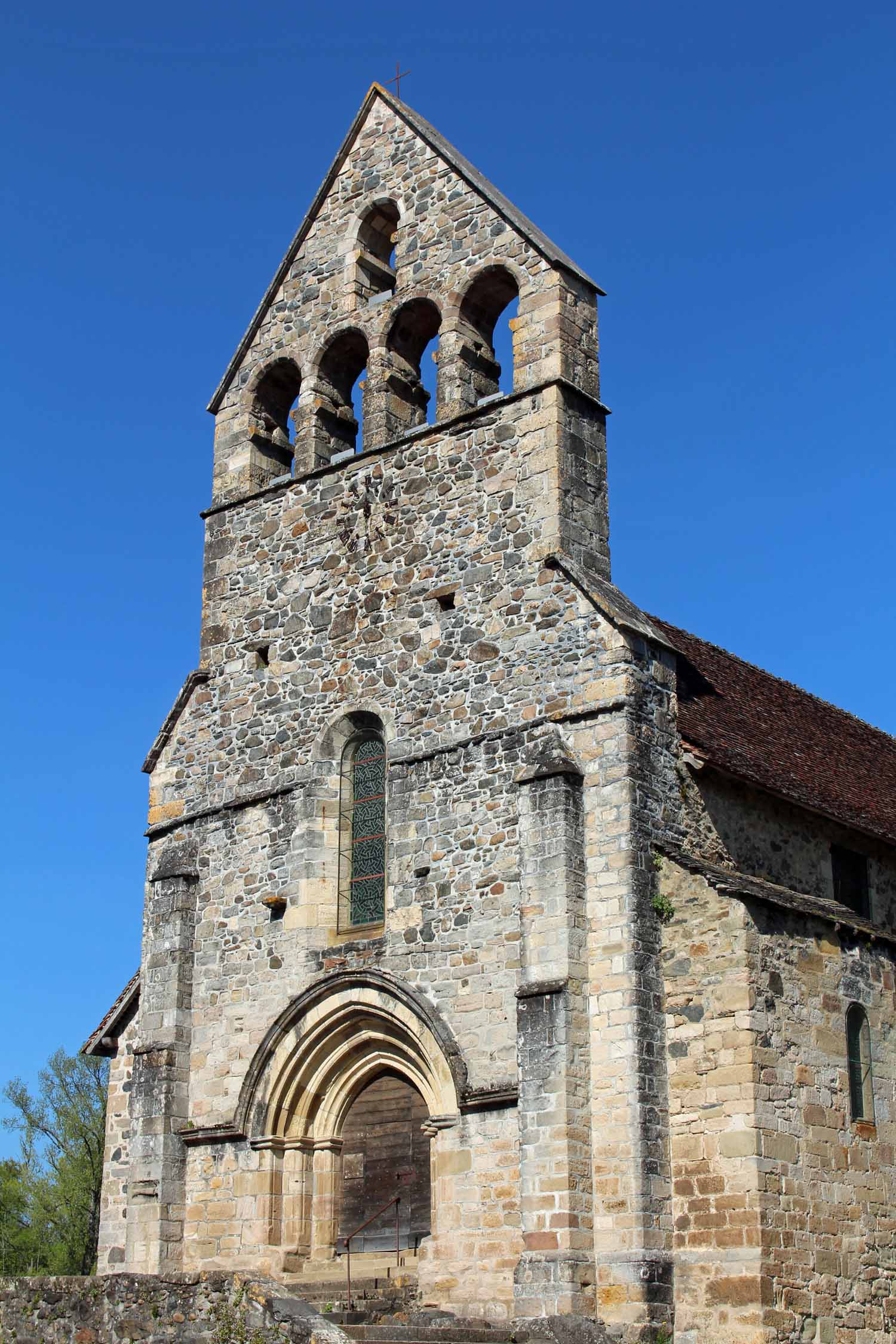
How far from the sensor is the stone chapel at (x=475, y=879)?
15922 millimetres

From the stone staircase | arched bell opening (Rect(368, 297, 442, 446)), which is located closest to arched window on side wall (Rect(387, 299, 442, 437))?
arched bell opening (Rect(368, 297, 442, 446))

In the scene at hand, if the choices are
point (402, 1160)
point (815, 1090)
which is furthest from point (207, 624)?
point (815, 1090)

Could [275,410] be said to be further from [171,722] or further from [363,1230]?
[363,1230]

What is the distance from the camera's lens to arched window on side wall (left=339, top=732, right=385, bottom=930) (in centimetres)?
1894

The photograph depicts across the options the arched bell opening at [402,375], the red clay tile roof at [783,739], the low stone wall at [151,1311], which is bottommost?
the low stone wall at [151,1311]

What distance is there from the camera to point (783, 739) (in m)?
21.0

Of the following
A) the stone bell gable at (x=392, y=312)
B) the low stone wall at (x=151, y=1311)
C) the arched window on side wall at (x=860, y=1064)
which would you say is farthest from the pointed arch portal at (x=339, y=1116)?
the stone bell gable at (x=392, y=312)

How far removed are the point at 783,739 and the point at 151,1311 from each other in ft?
33.8

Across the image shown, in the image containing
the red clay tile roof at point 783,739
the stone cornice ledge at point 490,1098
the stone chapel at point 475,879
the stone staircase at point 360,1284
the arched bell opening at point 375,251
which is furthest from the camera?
the arched bell opening at point 375,251

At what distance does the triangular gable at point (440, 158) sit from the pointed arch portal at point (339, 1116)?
8.21 meters

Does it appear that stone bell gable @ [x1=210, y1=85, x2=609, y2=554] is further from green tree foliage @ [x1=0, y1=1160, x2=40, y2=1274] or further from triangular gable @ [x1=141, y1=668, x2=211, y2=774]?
green tree foliage @ [x1=0, y1=1160, x2=40, y2=1274]

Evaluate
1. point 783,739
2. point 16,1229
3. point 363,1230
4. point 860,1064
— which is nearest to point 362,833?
point 363,1230

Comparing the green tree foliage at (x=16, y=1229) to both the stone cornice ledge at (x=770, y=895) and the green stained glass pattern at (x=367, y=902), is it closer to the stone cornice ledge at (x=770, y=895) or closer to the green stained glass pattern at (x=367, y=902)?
the green stained glass pattern at (x=367, y=902)

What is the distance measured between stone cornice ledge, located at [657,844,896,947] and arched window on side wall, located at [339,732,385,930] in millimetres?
3558
